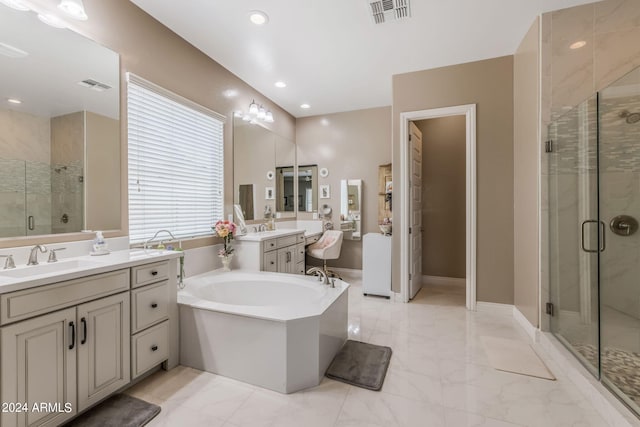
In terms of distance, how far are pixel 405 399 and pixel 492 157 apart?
266 centimetres

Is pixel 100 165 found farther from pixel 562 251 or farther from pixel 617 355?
pixel 617 355

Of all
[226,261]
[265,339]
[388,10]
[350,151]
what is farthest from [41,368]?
[350,151]

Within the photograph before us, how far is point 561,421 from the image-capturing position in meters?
1.54

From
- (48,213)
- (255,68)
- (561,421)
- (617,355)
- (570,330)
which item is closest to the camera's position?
(561,421)

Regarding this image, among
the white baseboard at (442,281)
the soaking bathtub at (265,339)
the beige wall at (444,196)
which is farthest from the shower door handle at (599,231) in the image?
the white baseboard at (442,281)

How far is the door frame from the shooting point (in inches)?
124

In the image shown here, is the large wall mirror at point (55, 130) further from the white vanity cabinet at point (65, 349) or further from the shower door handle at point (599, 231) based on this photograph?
the shower door handle at point (599, 231)

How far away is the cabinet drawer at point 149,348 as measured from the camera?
1767mm

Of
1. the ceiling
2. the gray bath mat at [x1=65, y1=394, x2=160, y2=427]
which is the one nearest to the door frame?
the ceiling

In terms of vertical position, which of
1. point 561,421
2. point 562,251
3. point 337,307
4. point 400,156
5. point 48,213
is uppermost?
point 400,156

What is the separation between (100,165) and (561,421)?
336 centimetres

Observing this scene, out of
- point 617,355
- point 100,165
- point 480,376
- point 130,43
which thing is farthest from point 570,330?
→ point 130,43

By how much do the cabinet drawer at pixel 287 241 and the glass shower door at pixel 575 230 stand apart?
Answer: 2.75 metres

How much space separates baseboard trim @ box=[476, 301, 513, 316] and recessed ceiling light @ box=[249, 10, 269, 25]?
364cm
